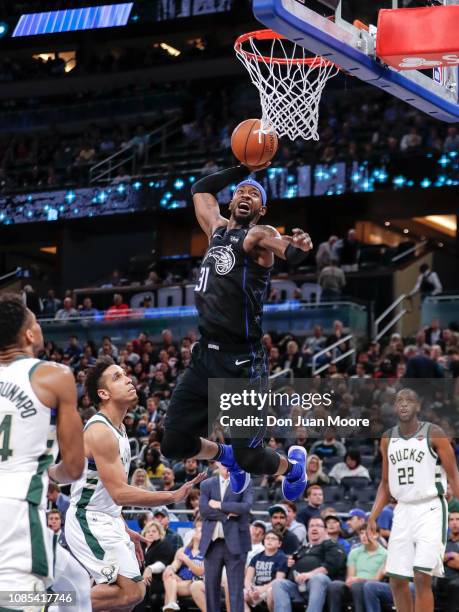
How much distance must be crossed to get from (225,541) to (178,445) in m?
3.44

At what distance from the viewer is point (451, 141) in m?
24.6

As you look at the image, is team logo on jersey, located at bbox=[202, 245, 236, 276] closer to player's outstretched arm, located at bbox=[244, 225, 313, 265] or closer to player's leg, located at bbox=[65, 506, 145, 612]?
player's outstretched arm, located at bbox=[244, 225, 313, 265]

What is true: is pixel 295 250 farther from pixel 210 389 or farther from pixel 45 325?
pixel 45 325

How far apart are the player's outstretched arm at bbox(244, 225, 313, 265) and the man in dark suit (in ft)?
13.6

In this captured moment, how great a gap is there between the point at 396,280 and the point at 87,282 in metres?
11.7

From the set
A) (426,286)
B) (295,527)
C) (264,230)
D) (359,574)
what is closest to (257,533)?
(295,527)

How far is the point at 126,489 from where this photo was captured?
7332mm

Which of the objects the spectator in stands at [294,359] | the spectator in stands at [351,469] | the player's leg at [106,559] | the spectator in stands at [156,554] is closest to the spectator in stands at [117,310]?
the spectator in stands at [294,359]

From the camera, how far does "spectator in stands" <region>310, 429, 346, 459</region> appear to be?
589 inches

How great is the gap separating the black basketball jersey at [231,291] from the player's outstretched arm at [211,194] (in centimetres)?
32

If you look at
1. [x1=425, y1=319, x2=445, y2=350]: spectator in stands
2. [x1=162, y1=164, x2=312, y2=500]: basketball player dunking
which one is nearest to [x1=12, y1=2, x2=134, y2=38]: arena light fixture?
[x1=425, y1=319, x2=445, y2=350]: spectator in stands

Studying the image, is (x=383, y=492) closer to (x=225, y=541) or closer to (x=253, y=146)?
(x=225, y=541)

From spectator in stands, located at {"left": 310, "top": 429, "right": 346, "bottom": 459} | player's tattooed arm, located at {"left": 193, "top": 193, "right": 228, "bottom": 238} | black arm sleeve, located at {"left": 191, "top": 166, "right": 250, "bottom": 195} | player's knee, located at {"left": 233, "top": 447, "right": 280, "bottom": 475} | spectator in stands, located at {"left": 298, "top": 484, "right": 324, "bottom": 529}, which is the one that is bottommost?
spectator in stands, located at {"left": 298, "top": 484, "right": 324, "bottom": 529}

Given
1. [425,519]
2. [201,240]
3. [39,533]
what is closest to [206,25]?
[201,240]
